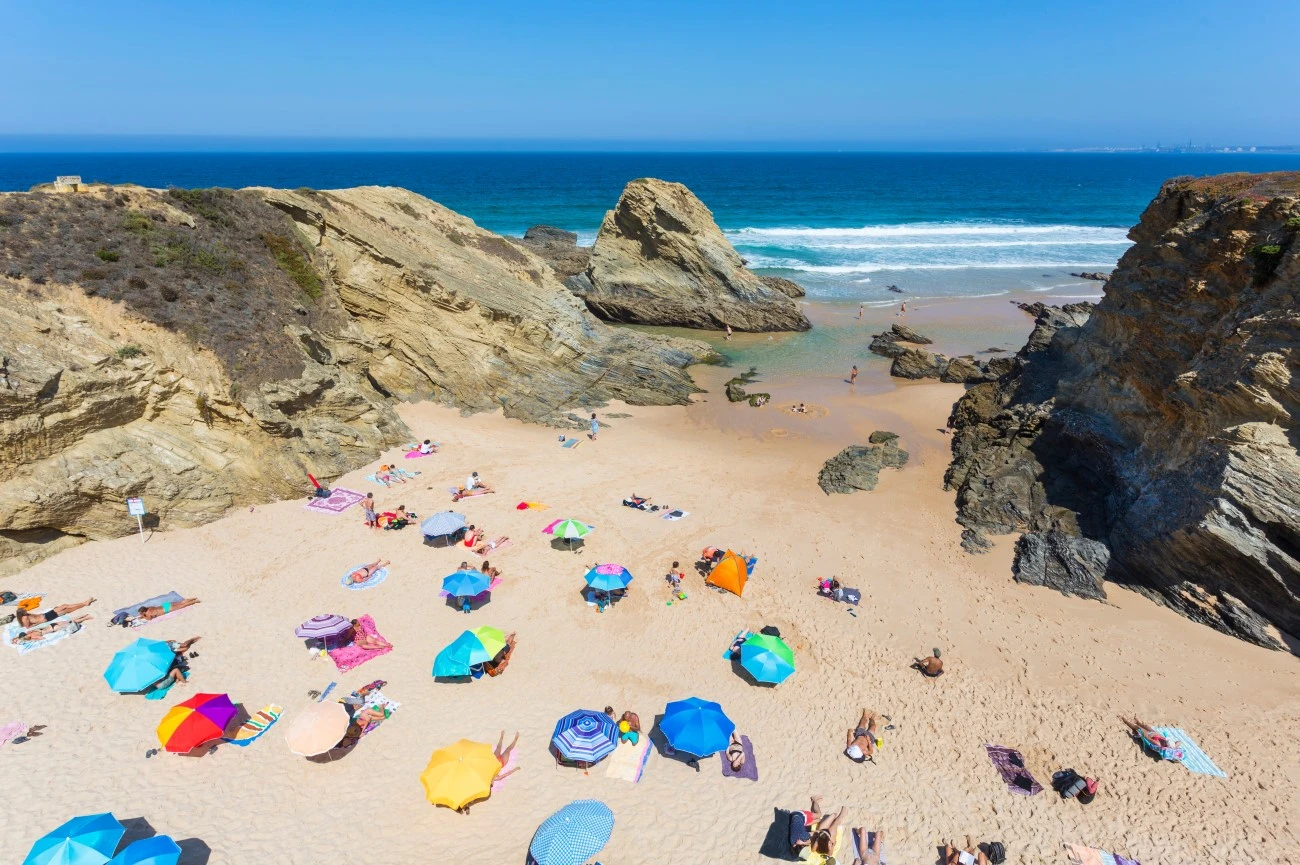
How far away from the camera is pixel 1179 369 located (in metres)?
16.2

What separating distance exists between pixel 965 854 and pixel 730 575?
664cm

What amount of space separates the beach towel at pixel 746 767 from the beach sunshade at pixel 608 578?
13.8 ft

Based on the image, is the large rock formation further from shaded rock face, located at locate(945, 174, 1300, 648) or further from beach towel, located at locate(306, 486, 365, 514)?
shaded rock face, located at locate(945, 174, 1300, 648)

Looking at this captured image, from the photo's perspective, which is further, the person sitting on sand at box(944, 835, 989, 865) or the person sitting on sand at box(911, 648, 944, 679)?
the person sitting on sand at box(911, 648, 944, 679)

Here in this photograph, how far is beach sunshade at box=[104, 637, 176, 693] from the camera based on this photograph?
10859 millimetres

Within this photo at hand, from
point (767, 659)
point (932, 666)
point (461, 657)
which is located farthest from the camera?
point (932, 666)

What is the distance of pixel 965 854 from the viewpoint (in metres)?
9.04

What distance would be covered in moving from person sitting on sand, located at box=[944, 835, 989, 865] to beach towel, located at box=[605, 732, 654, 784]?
4486mm

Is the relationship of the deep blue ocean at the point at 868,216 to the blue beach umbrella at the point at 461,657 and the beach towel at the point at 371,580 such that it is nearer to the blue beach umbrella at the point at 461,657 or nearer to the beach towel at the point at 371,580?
the beach towel at the point at 371,580

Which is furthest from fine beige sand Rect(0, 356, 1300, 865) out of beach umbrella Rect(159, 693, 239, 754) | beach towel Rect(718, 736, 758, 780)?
beach umbrella Rect(159, 693, 239, 754)

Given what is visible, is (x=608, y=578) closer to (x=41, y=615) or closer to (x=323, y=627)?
(x=323, y=627)

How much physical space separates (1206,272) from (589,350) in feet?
64.7

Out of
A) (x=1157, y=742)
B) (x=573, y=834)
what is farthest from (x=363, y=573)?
(x=1157, y=742)

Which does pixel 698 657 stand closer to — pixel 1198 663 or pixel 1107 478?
pixel 1198 663
